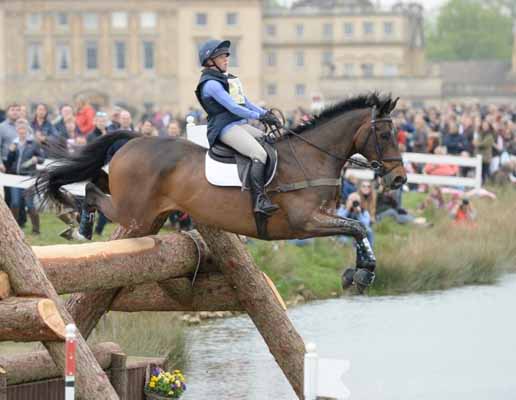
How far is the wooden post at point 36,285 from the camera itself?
9414mm

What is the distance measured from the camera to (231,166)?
37.9ft

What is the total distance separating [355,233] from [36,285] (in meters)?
2.93

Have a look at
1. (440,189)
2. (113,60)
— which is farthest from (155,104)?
(440,189)

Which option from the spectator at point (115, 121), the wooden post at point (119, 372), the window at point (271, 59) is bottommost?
the window at point (271, 59)

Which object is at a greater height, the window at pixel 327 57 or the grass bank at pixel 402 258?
the grass bank at pixel 402 258

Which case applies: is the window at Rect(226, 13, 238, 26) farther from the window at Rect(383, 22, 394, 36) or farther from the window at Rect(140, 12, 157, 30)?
the window at Rect(383, 22, 394, 36)

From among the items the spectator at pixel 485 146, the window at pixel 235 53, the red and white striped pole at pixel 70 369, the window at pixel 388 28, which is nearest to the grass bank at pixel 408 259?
the spectator at pixel 485 146

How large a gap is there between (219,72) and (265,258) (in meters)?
8.54

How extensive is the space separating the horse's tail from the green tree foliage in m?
146

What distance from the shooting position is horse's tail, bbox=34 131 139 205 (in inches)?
478

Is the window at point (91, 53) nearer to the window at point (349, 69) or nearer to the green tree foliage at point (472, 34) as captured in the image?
the window at point (349, 69)

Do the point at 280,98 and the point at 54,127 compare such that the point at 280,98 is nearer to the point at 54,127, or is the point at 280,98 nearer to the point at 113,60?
the point at 113,60

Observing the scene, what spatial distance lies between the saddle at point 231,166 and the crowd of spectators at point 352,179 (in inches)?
28.5

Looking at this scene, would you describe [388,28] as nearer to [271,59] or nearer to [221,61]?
[271,59]
